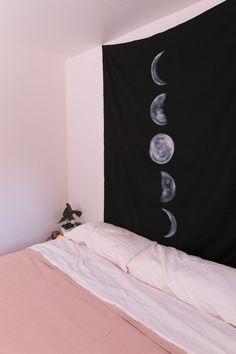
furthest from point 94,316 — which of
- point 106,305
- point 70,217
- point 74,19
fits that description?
point 74,19

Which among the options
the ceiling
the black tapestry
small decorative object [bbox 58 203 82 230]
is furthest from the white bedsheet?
the ceiling

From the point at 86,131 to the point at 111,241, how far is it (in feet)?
4.16

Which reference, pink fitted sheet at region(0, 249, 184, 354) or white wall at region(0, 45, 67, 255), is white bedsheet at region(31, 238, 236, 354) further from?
white wall at region(0, 45, 67, 255)

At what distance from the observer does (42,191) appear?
275 centimetres

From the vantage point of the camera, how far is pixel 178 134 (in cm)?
176

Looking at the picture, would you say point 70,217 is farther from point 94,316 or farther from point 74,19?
point 74,19

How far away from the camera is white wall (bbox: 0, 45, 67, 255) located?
2.44 meters

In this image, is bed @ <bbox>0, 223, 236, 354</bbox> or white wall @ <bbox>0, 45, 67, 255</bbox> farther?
white wall @ <bbox>0, 45, 67, 255</bbox>

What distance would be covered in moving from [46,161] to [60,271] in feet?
4.61

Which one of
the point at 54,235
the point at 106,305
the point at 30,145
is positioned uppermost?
the point at 30,145

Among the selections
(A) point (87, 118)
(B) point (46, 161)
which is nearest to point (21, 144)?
(B) point (46, 161)

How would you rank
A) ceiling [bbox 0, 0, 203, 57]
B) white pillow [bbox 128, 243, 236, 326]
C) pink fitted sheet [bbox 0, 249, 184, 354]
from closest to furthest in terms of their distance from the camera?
pink fitted sheet [bbox 0, 249, 184, 354]
white pillow [bbox 128, 243, 236, 326]
ceiling [bbox 0, 0, 203, 57]

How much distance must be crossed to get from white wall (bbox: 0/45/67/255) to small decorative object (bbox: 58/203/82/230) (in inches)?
6.8

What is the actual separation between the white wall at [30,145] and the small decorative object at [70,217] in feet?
0.57
